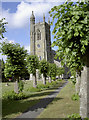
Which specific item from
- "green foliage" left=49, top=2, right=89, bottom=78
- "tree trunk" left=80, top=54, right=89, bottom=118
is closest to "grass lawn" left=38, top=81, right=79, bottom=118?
"tree trunk" left=80, top=54, right=89, bottom=118

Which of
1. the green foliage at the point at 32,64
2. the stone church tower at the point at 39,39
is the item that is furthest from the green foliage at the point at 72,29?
the stone church tower at the point at 39,39

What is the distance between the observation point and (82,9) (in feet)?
15.5

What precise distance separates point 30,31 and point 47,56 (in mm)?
15621

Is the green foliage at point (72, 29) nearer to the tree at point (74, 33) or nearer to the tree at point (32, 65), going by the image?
the tree at point (74, 33)


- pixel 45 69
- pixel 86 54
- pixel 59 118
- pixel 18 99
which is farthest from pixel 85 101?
pixel 45 69

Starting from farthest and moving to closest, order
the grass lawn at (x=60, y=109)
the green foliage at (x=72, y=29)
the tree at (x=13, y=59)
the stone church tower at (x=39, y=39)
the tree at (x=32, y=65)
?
1. the stone church tower at (x=39, y=39)
2. the tree at (x=32, y=65)
3. the tree at (x=13, y=59)
4. the grass lawn at (x=60, y=109)
5. the green foliage at (x=72, y=29)

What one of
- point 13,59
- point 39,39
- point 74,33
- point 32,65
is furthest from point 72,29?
point 39,39

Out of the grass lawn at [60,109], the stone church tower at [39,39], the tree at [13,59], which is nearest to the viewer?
the grass lawn at [60,109]

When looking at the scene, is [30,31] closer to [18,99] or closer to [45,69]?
[45,69]

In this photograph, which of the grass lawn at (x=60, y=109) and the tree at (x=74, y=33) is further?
the grass lawn at (x=60, y=109)

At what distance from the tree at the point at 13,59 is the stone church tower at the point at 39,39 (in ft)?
145

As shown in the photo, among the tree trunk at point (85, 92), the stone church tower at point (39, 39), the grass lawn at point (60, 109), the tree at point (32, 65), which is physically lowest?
the grass lawn at point (60, 109)

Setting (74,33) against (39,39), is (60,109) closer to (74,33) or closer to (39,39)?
(74,33)

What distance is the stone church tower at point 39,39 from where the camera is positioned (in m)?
60.5
